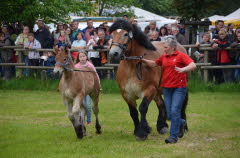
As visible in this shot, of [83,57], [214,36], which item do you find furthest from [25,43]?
[83,57]

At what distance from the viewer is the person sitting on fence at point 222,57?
17453mm

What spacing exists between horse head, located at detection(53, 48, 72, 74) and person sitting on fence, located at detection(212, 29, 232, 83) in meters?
8.21

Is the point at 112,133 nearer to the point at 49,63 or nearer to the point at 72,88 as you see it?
the point at 72,88

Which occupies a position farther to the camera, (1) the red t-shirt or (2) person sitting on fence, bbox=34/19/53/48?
(2) person sitting on fence, bbox=34/19/53/48

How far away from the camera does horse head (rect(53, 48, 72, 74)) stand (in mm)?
10273

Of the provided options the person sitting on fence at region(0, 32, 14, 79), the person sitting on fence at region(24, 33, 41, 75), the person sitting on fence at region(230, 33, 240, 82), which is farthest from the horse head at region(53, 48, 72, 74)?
the person sitting on fence at region(0, 32, 14, 79)

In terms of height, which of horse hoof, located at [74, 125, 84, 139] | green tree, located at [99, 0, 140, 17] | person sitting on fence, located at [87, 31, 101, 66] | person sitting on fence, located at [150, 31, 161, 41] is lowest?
horse hoof, located at [74, 125, 84, 139]

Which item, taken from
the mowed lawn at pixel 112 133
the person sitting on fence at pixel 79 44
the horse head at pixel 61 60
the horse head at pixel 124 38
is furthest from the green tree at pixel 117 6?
the horse head at pixel 61 60

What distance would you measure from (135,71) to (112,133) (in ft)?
5.24

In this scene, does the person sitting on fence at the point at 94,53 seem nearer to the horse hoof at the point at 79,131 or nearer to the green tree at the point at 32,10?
the green tree at the point at 32,10

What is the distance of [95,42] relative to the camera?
61.6ft

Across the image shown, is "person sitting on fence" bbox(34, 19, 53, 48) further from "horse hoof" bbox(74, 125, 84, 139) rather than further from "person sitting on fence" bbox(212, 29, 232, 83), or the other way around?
"horse hoof" bbox(74, 125, 84, 139)

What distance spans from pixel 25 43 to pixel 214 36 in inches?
287

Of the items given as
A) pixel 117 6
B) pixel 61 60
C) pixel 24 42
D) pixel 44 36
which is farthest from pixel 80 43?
pixel 117 6
